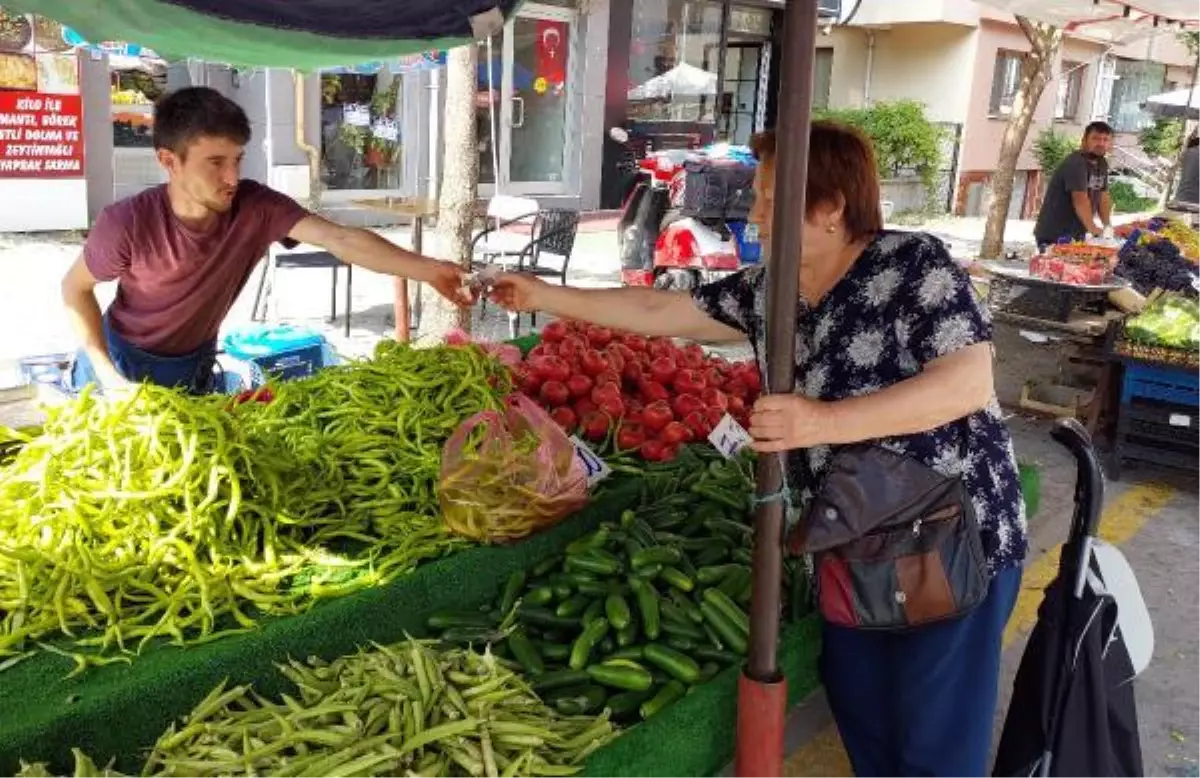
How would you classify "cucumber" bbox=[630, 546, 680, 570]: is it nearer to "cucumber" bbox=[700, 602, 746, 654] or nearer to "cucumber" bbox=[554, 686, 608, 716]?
"cucumber" bbox=[700, 602, 746, 654]

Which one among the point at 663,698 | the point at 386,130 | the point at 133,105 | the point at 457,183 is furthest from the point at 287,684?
the point at 386,130

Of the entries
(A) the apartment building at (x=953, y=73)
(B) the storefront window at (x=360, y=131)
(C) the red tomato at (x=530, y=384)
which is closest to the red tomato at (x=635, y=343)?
(C) the red tomato at (x=530, y=384)

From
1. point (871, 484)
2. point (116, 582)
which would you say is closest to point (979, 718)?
point (871, 484)

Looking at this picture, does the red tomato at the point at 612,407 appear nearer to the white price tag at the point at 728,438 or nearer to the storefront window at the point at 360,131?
the white price tag at the point at 728,438

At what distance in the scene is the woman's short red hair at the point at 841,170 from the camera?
2.50 meters

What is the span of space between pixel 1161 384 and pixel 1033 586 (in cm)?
214

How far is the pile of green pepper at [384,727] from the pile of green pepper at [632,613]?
0.18 m

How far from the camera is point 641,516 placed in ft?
12.2

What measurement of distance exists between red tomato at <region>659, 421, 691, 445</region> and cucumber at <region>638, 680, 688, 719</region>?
1543 millimetres

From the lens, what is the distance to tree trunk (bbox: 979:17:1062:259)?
13258mm

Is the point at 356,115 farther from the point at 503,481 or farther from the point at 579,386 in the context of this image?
the point at 503,481

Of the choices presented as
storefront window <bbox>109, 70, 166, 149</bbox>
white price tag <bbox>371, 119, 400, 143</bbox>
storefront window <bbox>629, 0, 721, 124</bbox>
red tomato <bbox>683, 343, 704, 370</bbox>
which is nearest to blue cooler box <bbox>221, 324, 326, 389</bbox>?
red tomato <bbox>683, 343, 704, 370</bbox>

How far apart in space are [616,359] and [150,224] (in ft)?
6.59

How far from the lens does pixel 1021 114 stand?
13828 mm
